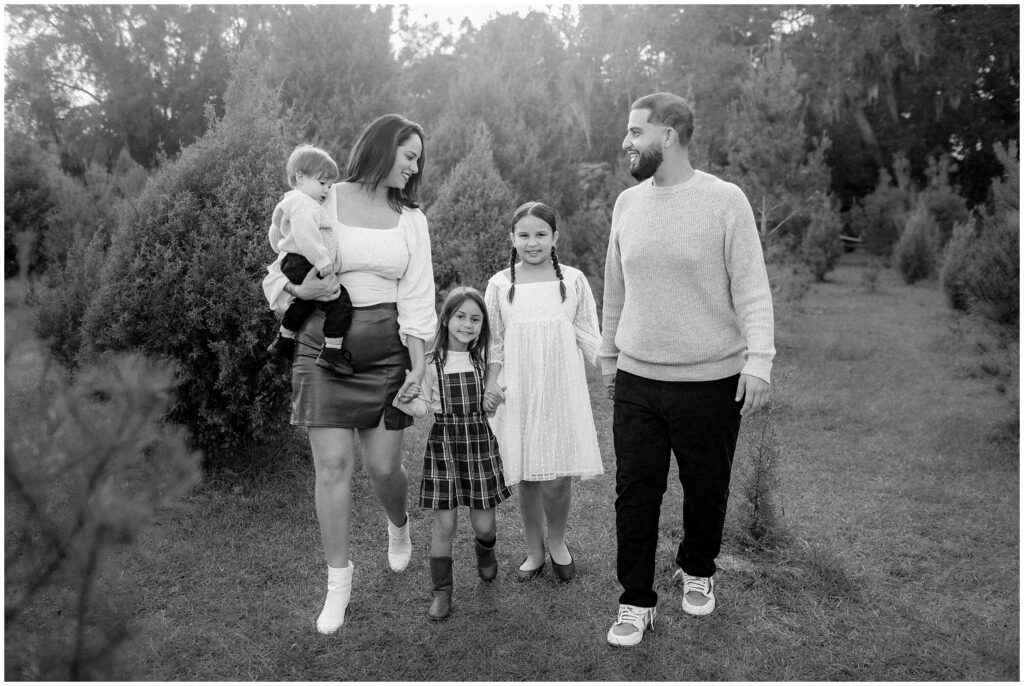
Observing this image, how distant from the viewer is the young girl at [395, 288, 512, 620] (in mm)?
3240

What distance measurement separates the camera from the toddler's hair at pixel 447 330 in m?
3.34

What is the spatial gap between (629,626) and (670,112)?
1970mm

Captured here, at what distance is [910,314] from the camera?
45.3 ft

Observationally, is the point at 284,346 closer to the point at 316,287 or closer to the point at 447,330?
the point at 316,287

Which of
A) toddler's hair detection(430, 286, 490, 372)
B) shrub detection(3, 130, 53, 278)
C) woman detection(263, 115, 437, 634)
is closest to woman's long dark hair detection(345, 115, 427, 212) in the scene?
woman detection(263, 115, 437, 634)

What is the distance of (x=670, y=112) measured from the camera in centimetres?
288

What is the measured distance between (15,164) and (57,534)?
1125cm

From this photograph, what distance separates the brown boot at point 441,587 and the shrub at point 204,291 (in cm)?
154

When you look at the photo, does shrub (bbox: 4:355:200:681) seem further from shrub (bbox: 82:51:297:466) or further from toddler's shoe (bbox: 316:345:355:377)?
shrub (bbox: 82:51:297:466)

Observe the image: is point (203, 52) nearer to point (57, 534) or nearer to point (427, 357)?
point (427, 357)

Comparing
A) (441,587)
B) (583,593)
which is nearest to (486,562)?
(441,587)

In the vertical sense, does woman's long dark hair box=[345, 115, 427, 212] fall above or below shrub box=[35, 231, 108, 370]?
above

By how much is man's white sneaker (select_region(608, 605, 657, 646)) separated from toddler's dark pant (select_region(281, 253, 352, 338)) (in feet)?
5.15

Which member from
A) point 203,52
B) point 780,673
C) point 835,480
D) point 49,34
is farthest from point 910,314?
point 49,34
